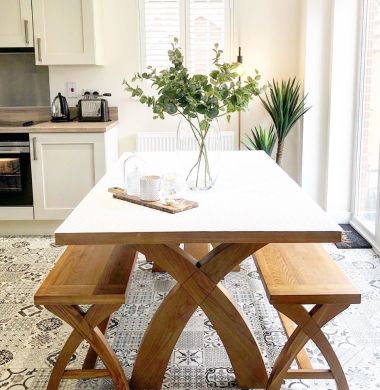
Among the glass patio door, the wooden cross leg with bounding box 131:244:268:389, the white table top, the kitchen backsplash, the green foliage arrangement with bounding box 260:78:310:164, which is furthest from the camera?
the kitchen backsplash

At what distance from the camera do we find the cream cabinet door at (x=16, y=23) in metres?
4.10

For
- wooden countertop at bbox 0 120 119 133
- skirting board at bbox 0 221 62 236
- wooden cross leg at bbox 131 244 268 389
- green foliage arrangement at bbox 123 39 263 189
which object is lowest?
skirting board at bbox 0 221 62 236

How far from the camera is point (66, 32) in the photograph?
4160mm

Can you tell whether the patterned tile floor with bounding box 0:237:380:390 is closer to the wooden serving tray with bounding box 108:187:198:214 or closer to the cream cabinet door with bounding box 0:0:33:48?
the wooden serving tray with bounding box 108:187:198:214

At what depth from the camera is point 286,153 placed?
15.4 ft

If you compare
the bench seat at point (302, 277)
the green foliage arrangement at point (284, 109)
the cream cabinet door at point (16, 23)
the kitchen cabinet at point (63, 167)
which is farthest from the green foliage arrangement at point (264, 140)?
the bench seat at point (302, 277)

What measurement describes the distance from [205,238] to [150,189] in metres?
0.44

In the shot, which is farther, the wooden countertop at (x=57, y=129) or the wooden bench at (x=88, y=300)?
the wooden countertop at (x=57, y=129)

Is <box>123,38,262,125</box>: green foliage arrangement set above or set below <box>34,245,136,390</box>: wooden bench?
above

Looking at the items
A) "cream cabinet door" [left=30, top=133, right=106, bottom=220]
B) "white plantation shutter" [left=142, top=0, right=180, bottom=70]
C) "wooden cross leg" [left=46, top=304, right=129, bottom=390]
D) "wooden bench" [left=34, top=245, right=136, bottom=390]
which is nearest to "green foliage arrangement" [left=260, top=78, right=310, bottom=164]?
"white plantation shutter" [left=142, top=0, right=180, bottom=70]

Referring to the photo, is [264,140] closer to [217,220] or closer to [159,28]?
[159,28]

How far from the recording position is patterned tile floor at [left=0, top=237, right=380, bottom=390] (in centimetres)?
224

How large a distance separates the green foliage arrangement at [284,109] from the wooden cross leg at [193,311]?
8.34 ft

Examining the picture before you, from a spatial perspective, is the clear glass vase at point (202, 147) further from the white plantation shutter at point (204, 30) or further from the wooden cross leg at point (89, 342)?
the white plantation shutter at point (204, 30)
